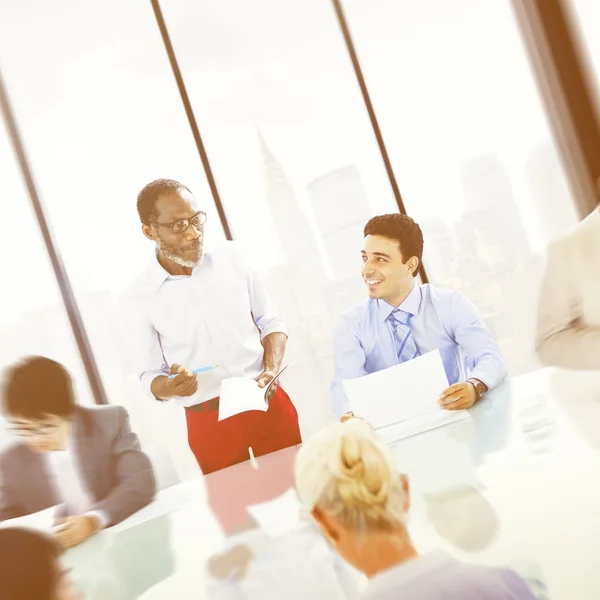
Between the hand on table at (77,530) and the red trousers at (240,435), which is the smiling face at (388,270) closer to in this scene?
the red trousers at (240,435)

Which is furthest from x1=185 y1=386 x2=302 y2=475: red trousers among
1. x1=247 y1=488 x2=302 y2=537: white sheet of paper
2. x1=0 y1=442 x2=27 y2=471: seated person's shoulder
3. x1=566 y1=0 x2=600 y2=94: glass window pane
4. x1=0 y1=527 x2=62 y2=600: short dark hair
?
x1=566 y1=0 x2=600 y2=94: glass window pane

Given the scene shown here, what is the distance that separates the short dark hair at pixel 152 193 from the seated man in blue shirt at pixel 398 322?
2.22ft

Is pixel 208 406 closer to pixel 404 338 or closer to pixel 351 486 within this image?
pixel 404 338

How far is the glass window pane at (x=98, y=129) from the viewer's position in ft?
7.72

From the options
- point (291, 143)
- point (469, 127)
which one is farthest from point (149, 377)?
point (469, 127)

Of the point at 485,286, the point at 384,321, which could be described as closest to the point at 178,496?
the point at 384,321

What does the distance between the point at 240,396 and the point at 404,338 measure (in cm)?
55

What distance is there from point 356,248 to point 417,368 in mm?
889

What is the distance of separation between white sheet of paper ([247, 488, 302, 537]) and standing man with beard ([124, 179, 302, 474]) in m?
0.66

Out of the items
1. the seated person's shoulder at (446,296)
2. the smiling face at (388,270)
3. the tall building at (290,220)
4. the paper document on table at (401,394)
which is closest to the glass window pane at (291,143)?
the tall building at (290,220)

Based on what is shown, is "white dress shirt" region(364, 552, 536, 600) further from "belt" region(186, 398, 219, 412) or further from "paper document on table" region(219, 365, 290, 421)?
"belt" region(186, 398, 219, 412)

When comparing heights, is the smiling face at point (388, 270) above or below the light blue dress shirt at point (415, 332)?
above

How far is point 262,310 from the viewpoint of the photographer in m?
2.10

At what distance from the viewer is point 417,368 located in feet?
5.37
